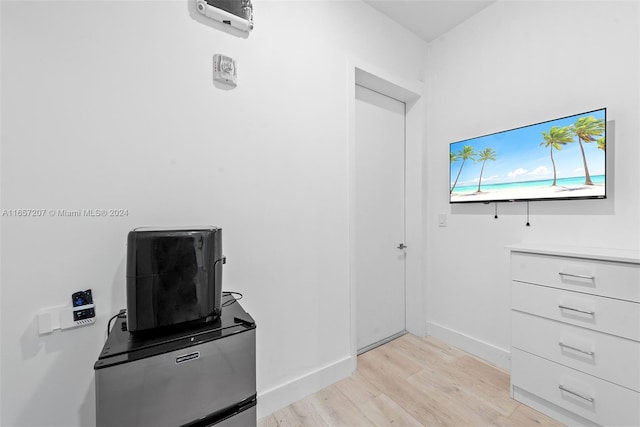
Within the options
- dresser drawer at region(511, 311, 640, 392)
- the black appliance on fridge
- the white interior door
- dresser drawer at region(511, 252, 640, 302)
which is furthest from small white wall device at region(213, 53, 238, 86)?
dresser drawer at region(511, 311, 640, 392)

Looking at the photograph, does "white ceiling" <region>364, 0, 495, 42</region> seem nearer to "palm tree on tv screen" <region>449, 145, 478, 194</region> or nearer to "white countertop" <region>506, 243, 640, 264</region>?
"palm tree on tv screen" <region>449, 145, 478, 194</region>

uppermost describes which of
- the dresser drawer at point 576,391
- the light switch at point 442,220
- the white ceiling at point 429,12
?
the white ceiling at point 429,12

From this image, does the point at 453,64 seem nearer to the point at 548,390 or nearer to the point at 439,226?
the point at 439,226

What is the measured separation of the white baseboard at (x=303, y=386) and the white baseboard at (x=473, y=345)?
100 cm

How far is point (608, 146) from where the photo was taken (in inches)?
64.5

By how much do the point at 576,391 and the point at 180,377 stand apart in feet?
6.61

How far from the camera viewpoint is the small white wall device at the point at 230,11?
1396mm

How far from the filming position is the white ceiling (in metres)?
2.15

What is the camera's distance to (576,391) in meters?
1.47

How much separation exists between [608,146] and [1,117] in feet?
10.0

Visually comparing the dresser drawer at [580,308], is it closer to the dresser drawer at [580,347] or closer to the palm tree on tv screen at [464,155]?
the dresser drawer at [580,347]

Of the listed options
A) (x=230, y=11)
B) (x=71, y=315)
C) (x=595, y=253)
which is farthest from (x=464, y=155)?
(x=71, y=315)

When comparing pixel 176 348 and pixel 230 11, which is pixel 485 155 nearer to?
pixel 230 11

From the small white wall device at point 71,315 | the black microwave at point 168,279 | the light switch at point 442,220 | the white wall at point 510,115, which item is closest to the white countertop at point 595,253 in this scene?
the white wall at point 510,115
